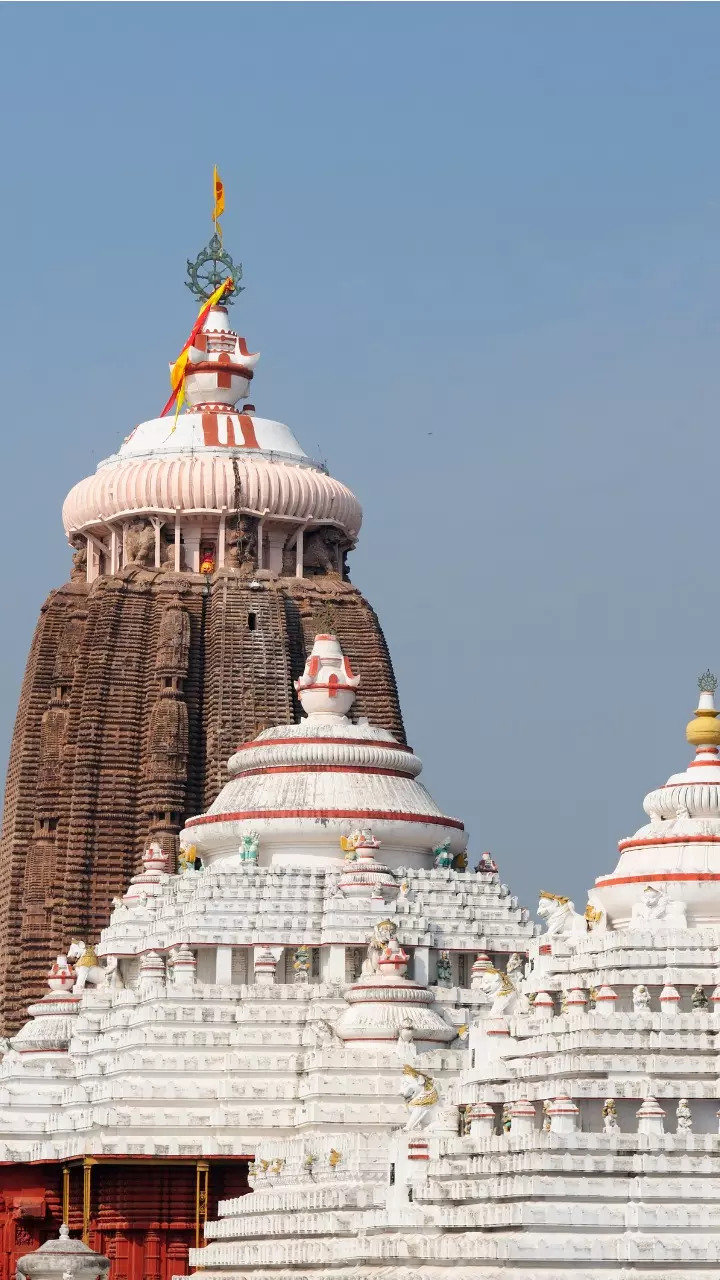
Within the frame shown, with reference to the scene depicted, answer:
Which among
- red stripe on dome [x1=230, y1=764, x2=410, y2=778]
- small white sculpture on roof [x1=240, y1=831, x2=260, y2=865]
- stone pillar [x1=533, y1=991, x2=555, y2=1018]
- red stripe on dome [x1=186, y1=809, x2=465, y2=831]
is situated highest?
red stripe on dome [x1=230, y1=764, x2=410, y2=778]

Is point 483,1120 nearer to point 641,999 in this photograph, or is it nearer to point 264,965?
point 641,999

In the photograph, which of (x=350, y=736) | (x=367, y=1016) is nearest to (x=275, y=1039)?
(x=367, y=1016)

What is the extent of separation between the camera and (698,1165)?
190 ft

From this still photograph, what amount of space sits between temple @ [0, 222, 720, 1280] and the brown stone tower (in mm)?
121

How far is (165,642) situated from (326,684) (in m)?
20.6

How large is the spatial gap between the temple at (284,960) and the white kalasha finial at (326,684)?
5.1 inches

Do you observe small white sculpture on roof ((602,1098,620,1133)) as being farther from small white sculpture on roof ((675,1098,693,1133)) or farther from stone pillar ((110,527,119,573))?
stone pillar ((110,527,119,573))

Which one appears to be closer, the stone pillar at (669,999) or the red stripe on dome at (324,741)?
the stone pillar at (669,999)

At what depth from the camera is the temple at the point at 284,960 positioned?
2352 inches

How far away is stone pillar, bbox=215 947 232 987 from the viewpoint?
8081 cm

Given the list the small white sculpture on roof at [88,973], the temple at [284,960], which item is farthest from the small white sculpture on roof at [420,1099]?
the small white sculpture on roof at [88,973]

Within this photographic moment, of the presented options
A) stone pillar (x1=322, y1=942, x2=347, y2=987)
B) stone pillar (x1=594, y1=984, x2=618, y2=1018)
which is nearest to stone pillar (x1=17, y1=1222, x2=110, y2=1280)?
stone pillar (x1=322, y1=942, x2=347, y2=987)

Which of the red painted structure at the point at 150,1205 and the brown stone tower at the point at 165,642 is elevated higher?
the brown stone tower at the point at 165,642

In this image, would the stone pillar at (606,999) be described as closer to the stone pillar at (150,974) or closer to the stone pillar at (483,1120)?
the stone pillar at (483,1120)
